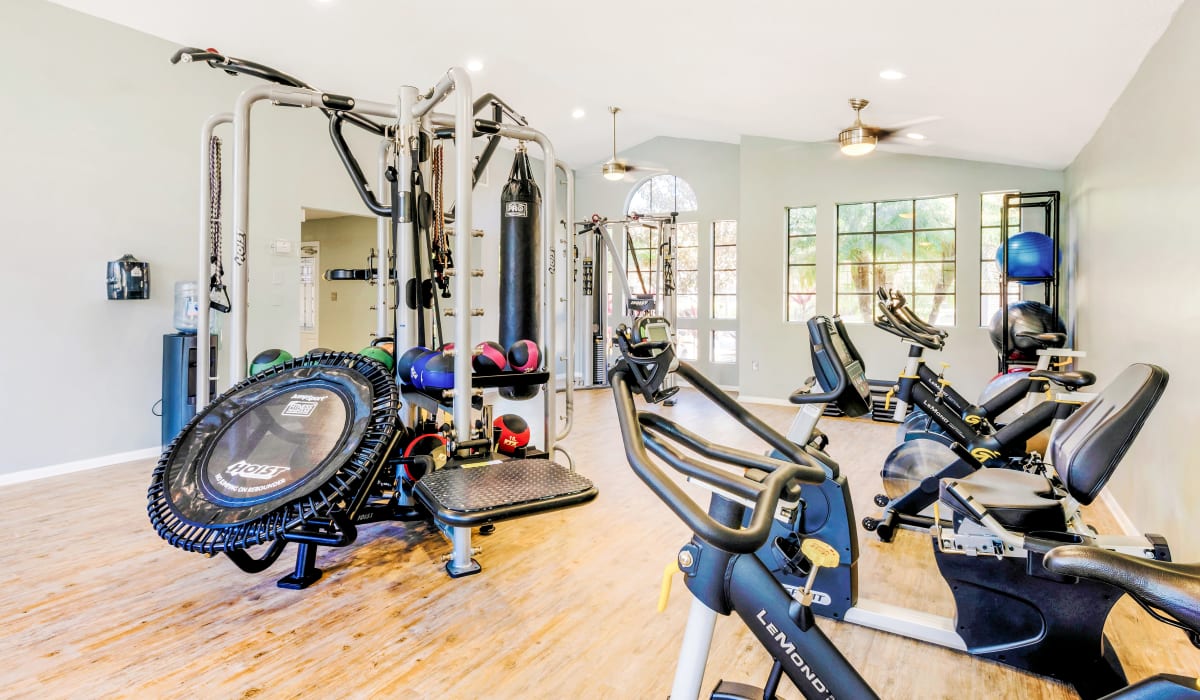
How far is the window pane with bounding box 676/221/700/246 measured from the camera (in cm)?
862

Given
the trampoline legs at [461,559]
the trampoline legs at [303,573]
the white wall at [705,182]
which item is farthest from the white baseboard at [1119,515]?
the white wall at [705,182]

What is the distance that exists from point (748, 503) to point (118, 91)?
5380 millimetres

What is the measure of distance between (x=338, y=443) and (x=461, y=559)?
2.38 ft

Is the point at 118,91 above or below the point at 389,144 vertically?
above

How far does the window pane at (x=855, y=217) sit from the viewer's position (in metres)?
6.93

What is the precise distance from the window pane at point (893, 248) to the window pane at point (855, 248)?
0.24 ft

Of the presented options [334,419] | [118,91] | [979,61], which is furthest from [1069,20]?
[118,91]

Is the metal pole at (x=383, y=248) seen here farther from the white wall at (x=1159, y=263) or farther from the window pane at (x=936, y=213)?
the window pane at (x=936, y=213)

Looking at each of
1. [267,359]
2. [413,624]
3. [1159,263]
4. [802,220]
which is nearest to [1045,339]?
[1159,263]

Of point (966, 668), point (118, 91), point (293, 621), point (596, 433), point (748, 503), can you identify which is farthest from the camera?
point (596, 433)

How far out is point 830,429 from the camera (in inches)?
229

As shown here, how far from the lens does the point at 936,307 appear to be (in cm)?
659

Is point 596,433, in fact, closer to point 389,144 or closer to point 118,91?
point 389,144

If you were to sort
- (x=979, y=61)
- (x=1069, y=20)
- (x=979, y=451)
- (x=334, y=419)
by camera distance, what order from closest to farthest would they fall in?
(x=334, y=419), (x=1069, y=20), (x=979, y=451), (x=979, y=61)
